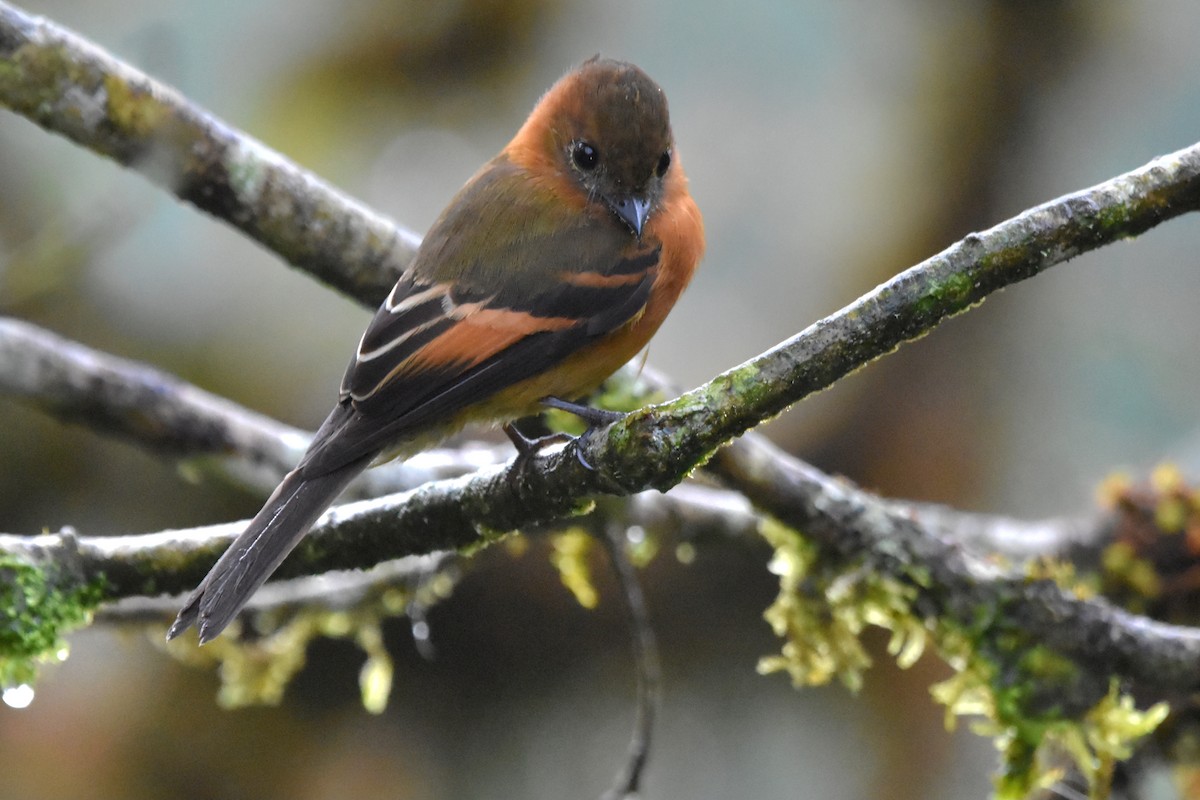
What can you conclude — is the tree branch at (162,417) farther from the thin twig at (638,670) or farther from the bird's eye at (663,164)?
the bird's eye at (663,164)


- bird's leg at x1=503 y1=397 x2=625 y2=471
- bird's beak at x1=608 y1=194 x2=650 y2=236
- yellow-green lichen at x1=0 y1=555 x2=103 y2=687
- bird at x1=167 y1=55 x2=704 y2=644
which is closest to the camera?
bird's leg at x1=503 y1=397 x2=625 y2=471

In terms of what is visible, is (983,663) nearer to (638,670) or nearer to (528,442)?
(638,670)

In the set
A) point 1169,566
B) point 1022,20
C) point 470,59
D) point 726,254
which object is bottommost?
point 1169,566

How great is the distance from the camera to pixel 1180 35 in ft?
19.7

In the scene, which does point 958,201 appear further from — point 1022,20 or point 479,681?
point 479,681

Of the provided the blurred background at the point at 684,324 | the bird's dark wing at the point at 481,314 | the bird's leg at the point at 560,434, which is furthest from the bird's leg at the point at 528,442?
the blurred background at the point at 684,324

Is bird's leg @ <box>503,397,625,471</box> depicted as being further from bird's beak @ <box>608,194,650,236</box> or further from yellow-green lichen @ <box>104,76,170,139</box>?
yellow-green lichen @ <box>104,76,170,139</box>

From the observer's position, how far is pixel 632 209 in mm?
3205

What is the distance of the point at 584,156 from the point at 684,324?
247cm

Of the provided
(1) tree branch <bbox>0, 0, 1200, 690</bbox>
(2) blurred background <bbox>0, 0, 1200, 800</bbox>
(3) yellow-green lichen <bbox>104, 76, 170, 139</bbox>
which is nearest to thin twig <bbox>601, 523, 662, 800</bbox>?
(1) tree branch <bbox>0, 0, 1200, 690</bbox>

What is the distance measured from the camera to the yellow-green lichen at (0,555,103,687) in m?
2.55

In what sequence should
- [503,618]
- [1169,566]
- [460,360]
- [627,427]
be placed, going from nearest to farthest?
[627,427], [460,360], [1169,566], [503,618]

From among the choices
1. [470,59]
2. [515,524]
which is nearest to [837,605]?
[515,524]

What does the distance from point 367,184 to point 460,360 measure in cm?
328
